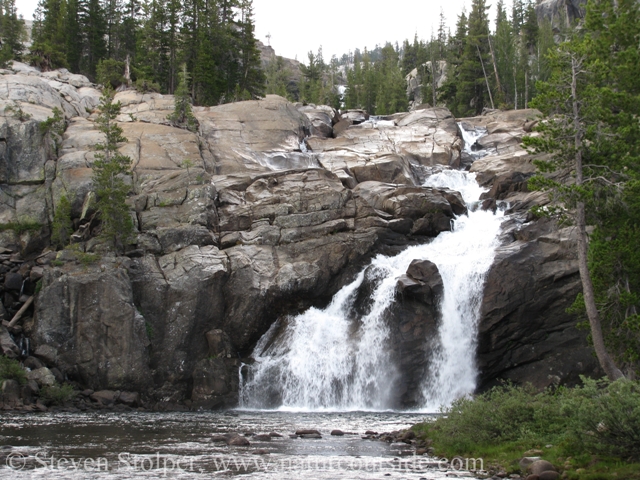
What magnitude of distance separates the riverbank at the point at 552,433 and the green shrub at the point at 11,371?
2150 cm

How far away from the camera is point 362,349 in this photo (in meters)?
34.4

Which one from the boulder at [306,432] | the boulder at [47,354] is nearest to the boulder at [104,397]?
the boulder at [47,354]

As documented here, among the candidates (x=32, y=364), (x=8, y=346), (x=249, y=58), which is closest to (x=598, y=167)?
(x=32, y=364)

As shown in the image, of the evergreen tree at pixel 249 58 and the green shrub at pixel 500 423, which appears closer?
the green shrub at pixel 500 423

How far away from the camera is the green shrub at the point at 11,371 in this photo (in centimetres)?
2983

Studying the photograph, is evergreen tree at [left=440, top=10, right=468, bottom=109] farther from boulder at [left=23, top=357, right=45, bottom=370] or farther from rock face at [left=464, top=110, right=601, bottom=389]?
boulder at [left=23, top=357, right=45, bottom=370]

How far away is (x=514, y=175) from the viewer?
46500 mm

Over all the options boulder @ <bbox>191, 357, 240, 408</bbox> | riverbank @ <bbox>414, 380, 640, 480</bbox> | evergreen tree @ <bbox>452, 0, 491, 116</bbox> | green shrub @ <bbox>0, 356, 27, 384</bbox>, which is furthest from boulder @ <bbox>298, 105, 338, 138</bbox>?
riverbank @ <bbox>414, 380, 640, 480</bbox>

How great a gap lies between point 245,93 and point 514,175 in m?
35.0

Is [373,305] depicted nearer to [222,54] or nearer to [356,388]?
[356,388]

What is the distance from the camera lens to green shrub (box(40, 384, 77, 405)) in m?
30.5

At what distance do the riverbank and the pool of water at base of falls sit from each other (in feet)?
4.10

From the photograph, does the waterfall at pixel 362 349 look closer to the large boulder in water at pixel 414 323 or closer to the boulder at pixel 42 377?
the large boulder in water at pixel 414 323

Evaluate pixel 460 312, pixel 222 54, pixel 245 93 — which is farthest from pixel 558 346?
pixel 222 54
